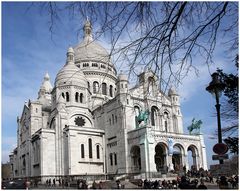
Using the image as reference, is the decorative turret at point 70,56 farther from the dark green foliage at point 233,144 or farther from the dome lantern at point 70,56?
the dark green foliage at point 233,144

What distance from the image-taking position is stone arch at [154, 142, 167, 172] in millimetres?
47891

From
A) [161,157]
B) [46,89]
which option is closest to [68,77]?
[161,157]

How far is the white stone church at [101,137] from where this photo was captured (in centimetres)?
4766

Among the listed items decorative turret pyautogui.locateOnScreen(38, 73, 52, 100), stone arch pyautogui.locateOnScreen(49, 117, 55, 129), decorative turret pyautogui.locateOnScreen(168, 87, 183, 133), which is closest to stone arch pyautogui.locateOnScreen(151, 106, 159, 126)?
decorative turret pyautogui.locateOnScreen(168, 87, 183, 133)

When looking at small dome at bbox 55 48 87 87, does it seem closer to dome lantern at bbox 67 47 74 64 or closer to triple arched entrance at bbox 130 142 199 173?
dome lantern at bbox 67 47 74 64

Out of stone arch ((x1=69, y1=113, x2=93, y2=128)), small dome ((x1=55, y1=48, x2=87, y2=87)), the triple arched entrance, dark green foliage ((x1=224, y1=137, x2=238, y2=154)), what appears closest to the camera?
dark green foliage ((x1=224, y1=137, x2=238, y2=154))

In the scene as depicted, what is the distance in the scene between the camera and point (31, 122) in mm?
58375

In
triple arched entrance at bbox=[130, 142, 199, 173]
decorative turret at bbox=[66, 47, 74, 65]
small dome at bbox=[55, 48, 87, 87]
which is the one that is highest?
decorative turret at bbox=[66, 47, 74, 65]

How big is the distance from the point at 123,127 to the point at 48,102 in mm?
24229

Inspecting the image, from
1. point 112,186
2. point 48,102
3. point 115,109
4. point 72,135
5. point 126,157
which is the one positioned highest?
point 48,102

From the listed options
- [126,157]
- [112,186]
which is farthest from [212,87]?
[126,157]

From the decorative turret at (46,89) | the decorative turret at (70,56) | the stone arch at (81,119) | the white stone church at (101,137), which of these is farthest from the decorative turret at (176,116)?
the decorative turret at (46,89)

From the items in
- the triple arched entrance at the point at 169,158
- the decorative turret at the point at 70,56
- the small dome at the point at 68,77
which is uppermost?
the decorative turret at the point at 70,56

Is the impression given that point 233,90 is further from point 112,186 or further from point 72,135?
point 72,135
